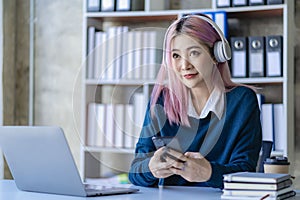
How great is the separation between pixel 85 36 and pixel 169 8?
0.62 m

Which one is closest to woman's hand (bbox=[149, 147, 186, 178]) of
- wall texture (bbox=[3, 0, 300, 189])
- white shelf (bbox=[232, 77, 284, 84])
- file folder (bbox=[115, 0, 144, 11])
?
white shelf (bbox=[232, 77, 284, 84])

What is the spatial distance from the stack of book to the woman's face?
370 mm

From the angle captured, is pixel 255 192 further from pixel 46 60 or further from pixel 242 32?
pixel 46 60

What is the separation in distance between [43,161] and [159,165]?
338 millimetres

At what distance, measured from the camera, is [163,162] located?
68.8 inches

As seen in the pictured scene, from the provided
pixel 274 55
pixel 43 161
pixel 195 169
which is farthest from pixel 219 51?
pixel 274 55

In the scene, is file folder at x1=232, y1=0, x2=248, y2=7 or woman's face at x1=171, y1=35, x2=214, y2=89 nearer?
woman's face at x1=171, y1=35, x2=214, y2=89

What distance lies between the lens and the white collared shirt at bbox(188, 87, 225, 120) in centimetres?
192

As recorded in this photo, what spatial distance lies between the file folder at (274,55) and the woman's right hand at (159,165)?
200 centimetres

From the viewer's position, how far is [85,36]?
4.07m

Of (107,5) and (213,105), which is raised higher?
(107,5)

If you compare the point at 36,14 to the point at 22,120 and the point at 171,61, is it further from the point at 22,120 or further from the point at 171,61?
the point at 171,61

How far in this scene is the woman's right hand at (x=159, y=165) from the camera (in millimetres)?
1727

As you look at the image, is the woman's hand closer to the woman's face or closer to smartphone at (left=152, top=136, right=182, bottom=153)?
smartphone at (left=152, top=136, right=182, bottom=153)
